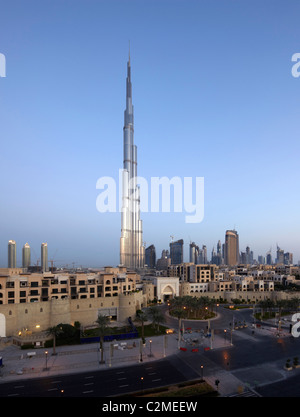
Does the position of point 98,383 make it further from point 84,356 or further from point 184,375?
point 184,375

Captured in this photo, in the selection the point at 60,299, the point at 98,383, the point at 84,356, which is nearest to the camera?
the point at 98,383

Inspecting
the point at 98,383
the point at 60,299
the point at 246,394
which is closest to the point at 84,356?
the point at 98,383

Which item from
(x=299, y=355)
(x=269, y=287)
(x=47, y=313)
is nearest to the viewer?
(x=299, y=355)

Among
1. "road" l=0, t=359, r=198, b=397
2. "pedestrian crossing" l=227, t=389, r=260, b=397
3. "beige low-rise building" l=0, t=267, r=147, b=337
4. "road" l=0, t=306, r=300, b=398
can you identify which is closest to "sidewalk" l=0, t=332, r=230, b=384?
"road" l=0, t=306, r=300, b=398

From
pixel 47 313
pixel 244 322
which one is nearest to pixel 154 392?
pixel 47 313

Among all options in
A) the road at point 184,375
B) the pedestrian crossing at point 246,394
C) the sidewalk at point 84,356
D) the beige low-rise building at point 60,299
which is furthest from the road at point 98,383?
the beige low-rise building at point 60,299

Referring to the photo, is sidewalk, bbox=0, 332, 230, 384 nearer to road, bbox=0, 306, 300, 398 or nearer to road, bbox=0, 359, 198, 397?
road, bbox=0, 306, 300, 398

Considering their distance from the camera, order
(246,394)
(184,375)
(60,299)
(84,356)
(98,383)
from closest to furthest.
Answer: (246,394), (98,383), (184,375), (84,356), (60,299)

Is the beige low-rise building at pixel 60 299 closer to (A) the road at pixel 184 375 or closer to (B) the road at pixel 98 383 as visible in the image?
(B) the road at pixel 98 383

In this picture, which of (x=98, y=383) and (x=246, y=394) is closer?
(x=246, y=394)

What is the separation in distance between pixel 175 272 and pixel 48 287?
358 feet

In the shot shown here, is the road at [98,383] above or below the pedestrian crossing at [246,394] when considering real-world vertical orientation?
below

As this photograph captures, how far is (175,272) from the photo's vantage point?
7229 inches
